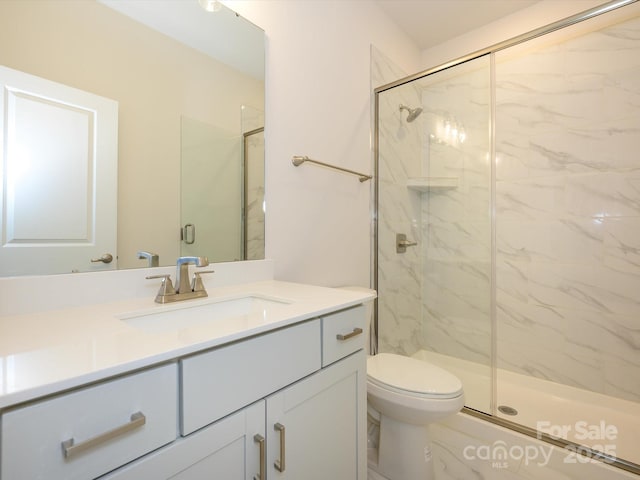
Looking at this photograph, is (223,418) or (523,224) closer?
(223,418)

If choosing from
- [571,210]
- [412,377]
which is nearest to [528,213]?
[571,210]

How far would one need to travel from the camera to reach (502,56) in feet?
6.62

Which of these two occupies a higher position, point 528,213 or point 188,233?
point 528,213

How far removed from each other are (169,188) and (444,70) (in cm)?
170

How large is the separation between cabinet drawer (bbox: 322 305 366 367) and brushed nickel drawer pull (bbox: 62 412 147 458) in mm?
475

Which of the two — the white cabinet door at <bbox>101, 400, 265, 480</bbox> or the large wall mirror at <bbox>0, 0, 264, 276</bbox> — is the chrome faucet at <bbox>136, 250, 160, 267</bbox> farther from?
the white cabinet door at <bbox>101, 400, 265, 480</bbox>

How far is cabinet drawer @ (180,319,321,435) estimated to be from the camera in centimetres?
57

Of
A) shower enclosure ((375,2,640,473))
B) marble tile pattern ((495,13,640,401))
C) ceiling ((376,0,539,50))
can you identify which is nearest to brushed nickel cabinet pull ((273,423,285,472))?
shower enclosure ((375,2,640,473))

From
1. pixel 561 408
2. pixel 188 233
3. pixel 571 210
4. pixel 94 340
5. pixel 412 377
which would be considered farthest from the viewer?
pixel 571 210

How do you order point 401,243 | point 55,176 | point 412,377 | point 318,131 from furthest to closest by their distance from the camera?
point 401,243 < point 318,131 < point 412,377 < point 55,176

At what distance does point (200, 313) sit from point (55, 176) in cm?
54

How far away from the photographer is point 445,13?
209 centimetres

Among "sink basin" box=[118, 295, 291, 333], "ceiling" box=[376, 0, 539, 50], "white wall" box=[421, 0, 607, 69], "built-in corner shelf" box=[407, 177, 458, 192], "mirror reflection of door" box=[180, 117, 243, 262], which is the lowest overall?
"sink basin" box=[118, 295, 291, 333]

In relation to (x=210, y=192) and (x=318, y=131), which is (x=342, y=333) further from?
(x=318, y=131)
